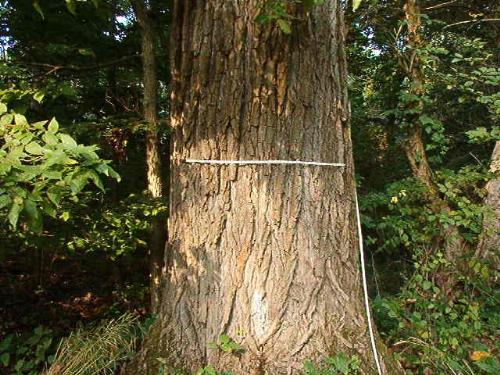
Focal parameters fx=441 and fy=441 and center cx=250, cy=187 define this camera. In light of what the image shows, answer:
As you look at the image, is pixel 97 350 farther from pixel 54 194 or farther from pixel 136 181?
pixel 136 181

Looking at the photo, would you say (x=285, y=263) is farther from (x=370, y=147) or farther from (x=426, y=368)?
(x=370, y=147)

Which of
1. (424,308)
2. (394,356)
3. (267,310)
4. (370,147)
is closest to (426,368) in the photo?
(394,356)

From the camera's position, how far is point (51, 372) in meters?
2.26

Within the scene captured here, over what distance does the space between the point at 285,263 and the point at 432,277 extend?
2.16m

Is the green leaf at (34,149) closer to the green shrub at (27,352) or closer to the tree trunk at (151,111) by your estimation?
the green shrub at (27,352)

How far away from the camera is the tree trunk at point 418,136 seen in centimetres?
420

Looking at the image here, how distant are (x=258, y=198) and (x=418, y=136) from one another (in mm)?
2967

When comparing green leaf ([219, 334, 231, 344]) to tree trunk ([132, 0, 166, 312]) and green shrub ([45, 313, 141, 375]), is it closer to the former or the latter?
green shrub ([45, 313, 141, 375])

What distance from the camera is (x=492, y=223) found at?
4023 millimetres

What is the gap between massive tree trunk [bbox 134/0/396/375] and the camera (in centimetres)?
220

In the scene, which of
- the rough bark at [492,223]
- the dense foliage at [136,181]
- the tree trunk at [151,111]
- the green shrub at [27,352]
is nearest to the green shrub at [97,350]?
the dense foliage at [136,181]

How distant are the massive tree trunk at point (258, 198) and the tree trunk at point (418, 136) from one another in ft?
7.34

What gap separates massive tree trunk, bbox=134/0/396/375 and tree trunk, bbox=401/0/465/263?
2.24 metres

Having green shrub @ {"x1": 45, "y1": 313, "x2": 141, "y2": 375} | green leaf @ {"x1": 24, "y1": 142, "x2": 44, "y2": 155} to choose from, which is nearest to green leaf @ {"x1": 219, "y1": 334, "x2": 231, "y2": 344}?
green shrub @ {"x1": 45, "y1": 313, "x2": 141, "y2": 375}
